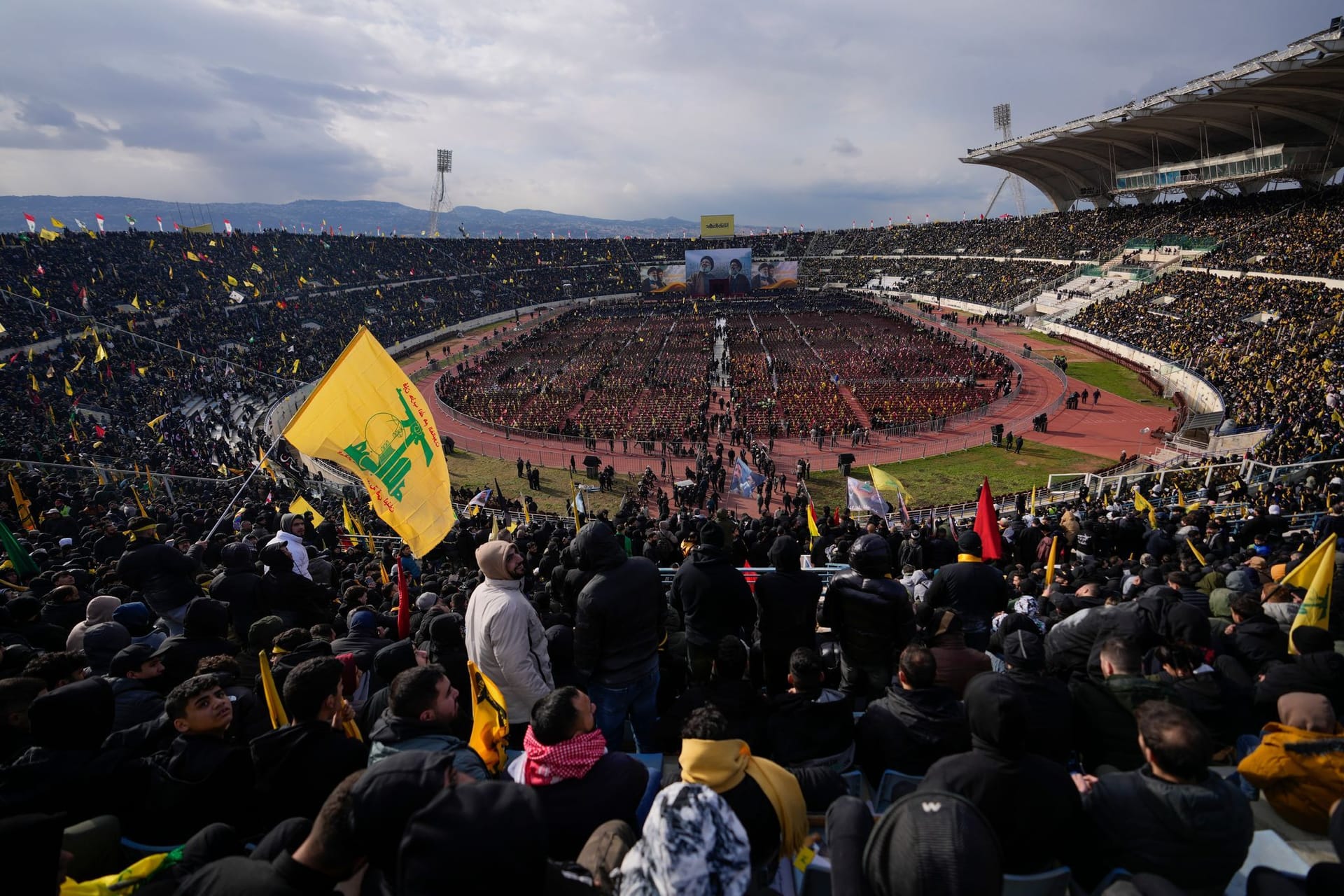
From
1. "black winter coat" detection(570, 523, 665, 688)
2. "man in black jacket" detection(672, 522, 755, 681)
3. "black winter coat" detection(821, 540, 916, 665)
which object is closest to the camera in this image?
"black winter coat" detection(570, 523, 665, 688)

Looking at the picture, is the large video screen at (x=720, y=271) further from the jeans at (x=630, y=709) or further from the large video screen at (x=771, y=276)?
the jeans at (x=630, y=709)

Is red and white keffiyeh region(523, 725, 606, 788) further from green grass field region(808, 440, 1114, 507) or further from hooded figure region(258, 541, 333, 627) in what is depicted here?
green grass field region(808, 440, 1114, 507)

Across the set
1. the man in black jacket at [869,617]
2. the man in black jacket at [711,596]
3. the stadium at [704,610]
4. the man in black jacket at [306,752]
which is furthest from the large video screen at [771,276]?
the man in black jacket at [306,752]

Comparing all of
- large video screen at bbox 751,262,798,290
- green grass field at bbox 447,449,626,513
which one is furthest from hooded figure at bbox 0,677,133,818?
large video screen at bbox 751,262,798,290

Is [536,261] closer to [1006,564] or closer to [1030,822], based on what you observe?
[1006,564]

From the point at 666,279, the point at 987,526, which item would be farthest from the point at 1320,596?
the point at 666,279

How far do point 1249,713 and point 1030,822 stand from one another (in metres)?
2.52

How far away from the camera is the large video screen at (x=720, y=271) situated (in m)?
87.7

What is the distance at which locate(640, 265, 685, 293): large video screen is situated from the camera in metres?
89.8

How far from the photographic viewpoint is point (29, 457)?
59.8 feet

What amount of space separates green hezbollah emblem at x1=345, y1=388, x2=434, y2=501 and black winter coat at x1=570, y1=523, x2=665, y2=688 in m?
3.86

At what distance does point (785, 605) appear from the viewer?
207 inches

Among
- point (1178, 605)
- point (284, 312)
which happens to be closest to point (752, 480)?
point (1178, 605)

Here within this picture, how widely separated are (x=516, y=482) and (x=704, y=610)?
23.3 m
